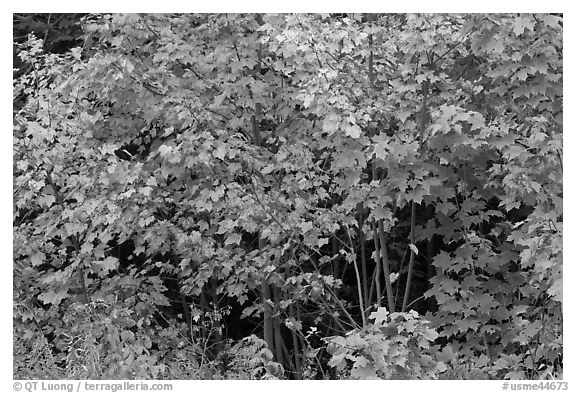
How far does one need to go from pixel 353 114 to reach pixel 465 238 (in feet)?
5.04

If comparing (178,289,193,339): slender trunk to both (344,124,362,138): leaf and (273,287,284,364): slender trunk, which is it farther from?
(344,124,362,138): leaf

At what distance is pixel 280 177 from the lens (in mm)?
6695

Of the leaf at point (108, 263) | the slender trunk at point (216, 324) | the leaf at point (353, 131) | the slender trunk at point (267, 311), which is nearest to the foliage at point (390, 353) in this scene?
the leaf at point (353, 131)

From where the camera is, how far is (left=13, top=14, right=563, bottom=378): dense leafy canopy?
232 inches

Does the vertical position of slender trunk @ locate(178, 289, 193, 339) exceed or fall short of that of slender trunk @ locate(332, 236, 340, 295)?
it falls short

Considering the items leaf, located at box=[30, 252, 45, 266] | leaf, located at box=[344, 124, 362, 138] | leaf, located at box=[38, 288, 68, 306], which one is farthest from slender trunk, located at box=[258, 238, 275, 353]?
leaf, located at box=[30, 252, 45, 266]

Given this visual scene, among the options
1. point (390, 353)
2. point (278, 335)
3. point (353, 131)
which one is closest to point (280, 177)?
point (353, 131)

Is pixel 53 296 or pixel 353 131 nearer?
pixel 353 131

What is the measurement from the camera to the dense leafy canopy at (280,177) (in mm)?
5895

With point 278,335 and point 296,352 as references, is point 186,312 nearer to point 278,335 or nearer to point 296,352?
point 278,335

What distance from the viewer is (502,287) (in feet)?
21.9

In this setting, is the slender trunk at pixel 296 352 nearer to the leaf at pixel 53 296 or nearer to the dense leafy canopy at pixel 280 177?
the dense leafy canopy at pixel 280 177

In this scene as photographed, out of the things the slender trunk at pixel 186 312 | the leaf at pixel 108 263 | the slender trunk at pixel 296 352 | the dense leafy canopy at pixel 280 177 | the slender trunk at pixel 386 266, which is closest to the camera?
the dense leafy canopy at pixel 280 177
